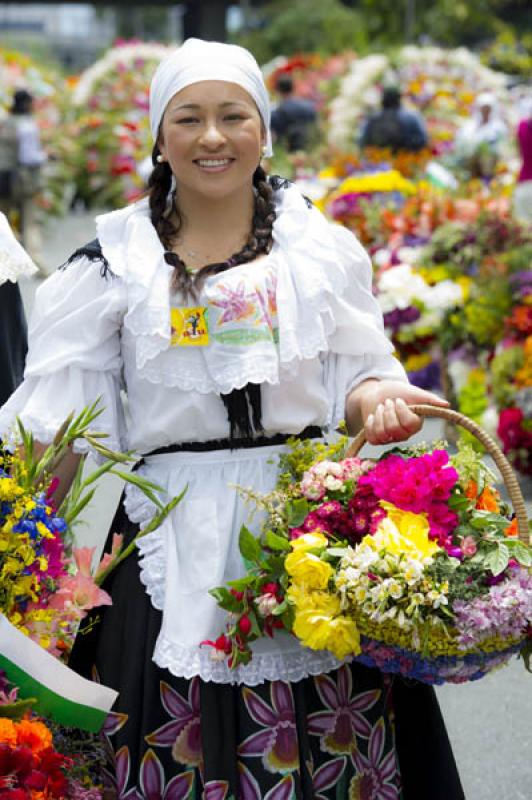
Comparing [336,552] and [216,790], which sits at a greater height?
[336,552]

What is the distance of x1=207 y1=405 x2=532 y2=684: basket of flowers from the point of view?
7.64ft

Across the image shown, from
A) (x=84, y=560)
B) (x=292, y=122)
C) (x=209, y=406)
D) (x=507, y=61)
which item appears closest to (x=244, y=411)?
(x=209, y=406)

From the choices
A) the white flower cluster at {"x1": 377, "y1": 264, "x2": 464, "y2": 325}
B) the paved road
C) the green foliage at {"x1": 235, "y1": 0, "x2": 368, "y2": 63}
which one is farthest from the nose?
the green foliage at {"x1": 235, "y1": 0, "x2": 368, "y2": 63}

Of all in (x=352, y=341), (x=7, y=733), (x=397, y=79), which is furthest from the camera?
(x=397, y=79)

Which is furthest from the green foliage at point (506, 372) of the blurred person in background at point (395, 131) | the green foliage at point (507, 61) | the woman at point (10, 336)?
the green foliage at point (507, 61)

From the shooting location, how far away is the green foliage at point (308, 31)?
3469 centimetres

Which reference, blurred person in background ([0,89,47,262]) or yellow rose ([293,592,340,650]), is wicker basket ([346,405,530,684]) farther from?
blurred person in background ([0,89,47,262])

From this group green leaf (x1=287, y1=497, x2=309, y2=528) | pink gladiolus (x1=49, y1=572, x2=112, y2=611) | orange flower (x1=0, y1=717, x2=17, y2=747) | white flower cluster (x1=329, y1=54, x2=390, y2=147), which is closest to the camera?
orange flower (x1=0, y1=717, x2=17, y2=747)

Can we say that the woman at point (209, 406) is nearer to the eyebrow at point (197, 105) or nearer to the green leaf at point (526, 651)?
the eyebrow at point (197, 105)

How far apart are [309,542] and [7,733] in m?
A: 0.59

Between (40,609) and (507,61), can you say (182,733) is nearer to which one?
(40,609)

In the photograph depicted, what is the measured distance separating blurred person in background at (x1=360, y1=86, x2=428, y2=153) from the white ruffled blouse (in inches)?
396

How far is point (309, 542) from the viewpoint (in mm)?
2461

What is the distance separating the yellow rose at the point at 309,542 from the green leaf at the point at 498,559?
28cm
